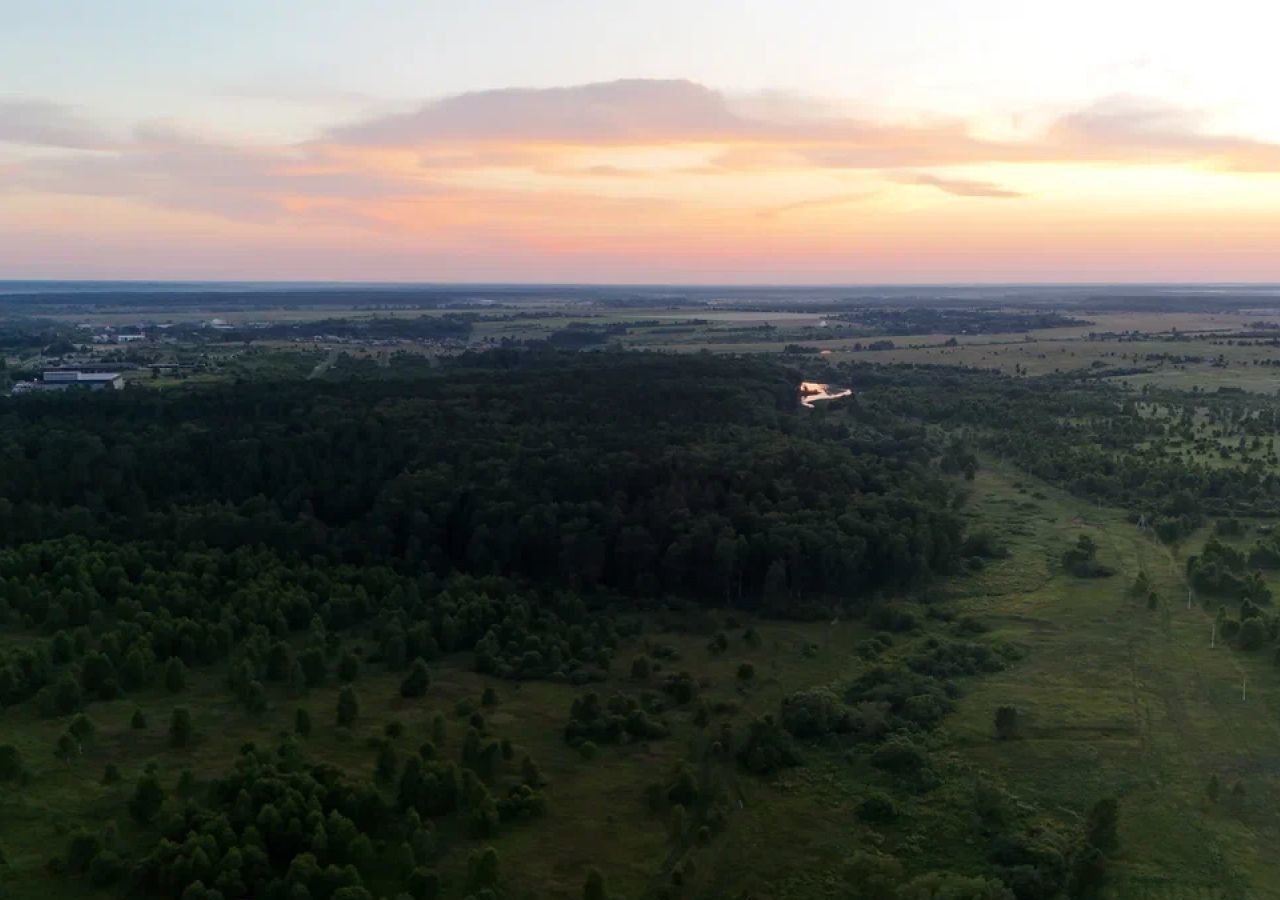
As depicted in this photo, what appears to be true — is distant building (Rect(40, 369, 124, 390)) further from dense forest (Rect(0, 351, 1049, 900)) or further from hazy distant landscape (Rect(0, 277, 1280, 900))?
dense forest (Rect(0, 351, 1049, 900))

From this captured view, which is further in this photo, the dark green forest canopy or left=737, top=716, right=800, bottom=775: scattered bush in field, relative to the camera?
the dark green forest canopy

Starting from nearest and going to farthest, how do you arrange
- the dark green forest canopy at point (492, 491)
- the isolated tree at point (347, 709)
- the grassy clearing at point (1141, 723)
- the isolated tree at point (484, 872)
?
1. the isolated tree at point (484, 872)
2. the grassy clearing at point (1141, 723)
3. the isolated tree at point (347, 709)
4. the dark green forest canopy at point (492, 491)

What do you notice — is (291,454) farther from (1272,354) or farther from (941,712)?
(1272,354)

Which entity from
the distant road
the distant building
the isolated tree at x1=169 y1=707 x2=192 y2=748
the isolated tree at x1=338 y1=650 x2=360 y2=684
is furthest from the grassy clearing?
the distant road

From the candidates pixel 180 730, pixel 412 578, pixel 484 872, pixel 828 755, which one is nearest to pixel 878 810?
pixel 828 755

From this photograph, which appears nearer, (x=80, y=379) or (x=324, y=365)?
(x=80, y=379)

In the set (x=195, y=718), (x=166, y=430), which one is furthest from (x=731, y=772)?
(x=166, y=430)

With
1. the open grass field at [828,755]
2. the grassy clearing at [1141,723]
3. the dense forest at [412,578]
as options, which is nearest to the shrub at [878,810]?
the open grass field at [828,755]

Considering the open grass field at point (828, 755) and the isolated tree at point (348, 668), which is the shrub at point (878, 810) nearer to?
the open grass field at point (828, 755)

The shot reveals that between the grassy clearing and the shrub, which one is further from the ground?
the grassy clearing

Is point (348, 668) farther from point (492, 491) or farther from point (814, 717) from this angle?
point (814, 717)
